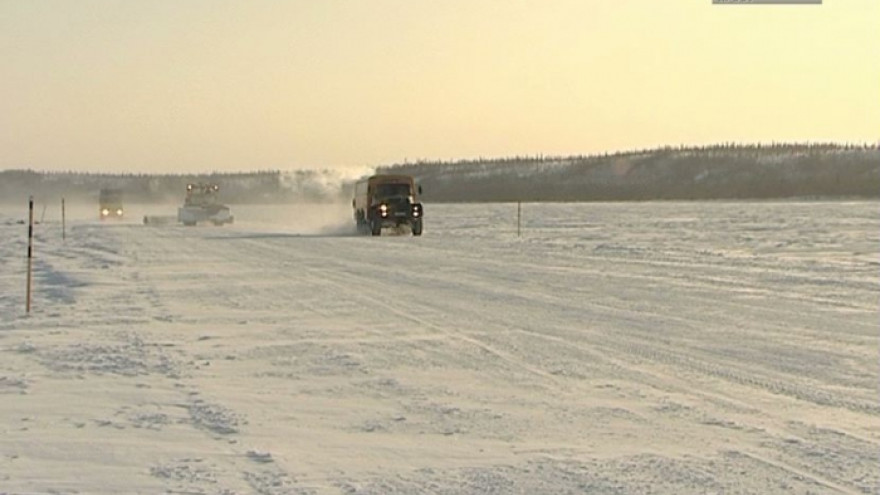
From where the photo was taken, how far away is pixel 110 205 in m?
79.4

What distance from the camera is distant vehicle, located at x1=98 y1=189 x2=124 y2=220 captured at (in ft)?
259

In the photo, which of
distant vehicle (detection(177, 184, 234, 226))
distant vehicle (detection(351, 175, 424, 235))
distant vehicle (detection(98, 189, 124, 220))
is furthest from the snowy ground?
distant vehicle (detection(98, 189, 124, 220))

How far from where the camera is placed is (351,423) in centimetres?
801

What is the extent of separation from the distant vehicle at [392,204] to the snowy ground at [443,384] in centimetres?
2145

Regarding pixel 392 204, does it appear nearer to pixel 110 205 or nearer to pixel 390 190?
pixel 390 190

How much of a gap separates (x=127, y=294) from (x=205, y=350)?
23.4ft

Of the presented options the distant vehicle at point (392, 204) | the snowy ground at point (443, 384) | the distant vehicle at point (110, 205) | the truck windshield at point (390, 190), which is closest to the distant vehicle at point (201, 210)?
the distant vehicle at point (110, 205)

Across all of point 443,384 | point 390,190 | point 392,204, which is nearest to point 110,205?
point 390,190

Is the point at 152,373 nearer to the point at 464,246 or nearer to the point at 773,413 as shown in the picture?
the point at 773,413

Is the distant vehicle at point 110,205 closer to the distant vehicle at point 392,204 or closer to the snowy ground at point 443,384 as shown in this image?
the distant vehicle at point 392,204

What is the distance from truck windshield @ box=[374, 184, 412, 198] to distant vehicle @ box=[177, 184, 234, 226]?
20000mm

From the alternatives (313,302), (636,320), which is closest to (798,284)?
(636,320)

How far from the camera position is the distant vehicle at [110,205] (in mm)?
78938

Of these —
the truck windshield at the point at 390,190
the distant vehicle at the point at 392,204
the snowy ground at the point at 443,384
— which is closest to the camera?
the snowy ground at the point at 443,384
